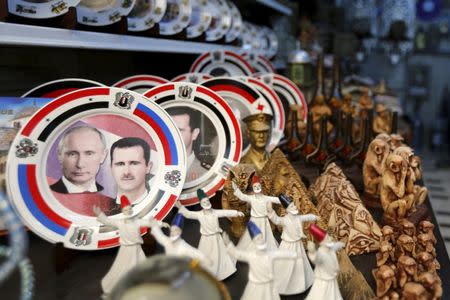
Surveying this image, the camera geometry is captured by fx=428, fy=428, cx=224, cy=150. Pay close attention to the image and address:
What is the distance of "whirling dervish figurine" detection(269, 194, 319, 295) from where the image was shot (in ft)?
2.97

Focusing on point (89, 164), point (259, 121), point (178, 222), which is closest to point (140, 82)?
point (259, 121)

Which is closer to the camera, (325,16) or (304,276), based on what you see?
(304,276)

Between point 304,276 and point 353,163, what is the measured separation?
0.86m

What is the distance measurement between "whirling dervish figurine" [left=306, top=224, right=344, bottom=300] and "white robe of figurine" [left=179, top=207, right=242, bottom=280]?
20 centimetres

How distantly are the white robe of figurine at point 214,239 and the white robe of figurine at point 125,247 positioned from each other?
0.11 meters

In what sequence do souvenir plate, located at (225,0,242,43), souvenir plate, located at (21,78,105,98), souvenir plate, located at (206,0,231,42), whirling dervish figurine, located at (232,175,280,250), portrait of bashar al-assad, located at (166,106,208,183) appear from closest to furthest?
1. whirling dervish figurine, located at (232,175,280,250)
2. souvenir plate, located at (21,78,105,98)
3. portrait of bashar al-assad, located at (166,106,208,183)
4. souvenir plate, located at (206,0,231,42)
5. souvenir plate, located at (225,0,242,43)

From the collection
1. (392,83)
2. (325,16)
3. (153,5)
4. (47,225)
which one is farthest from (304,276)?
(392,83)

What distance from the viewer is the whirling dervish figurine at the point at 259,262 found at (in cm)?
75

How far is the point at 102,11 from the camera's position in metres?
1.29

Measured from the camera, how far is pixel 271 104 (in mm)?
1714

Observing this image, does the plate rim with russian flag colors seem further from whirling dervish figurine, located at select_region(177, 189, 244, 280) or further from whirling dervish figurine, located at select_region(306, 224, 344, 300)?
whirling dervish figurine, located at select_region(306, 224, 344, 300)

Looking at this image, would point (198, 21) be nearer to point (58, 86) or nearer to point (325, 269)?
point (58, 86)

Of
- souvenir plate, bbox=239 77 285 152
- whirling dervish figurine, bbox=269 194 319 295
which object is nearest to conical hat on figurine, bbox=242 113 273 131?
souvenir plate, bbox=239 77 285 152

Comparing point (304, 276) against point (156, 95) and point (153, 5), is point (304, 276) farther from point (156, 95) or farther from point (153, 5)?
point (153, 5)
